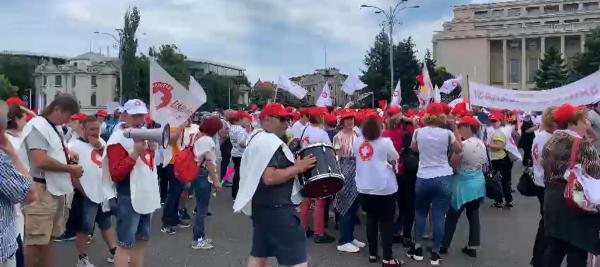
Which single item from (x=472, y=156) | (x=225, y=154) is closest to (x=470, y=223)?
(x=472, y=156)

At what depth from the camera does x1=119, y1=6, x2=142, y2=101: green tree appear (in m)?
54.9

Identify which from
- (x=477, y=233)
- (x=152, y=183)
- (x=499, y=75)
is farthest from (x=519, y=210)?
(x=499, y=75)

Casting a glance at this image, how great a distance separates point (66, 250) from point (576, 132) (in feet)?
20.4

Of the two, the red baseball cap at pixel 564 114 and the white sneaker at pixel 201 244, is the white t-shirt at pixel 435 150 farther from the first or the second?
the white sneaker at pixel 201 244

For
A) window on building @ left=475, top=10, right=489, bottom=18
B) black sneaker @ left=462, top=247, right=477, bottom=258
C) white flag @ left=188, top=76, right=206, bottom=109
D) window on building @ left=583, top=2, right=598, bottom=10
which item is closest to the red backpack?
white flag @ left=188, top=76, right=206, bottom=109

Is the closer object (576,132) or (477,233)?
(576,132)

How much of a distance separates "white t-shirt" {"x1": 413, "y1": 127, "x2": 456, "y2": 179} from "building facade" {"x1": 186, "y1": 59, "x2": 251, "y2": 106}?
320ft

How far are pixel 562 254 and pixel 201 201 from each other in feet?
14.8

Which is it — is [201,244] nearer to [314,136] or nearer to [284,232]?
[314,136]

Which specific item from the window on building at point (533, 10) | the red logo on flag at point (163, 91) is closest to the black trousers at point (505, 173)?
the red logo on flag at point (163, 91)

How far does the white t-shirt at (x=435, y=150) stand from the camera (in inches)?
271

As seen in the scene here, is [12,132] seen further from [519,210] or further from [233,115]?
[519,210]

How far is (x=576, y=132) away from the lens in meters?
5.16

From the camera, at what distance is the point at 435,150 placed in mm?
6891
